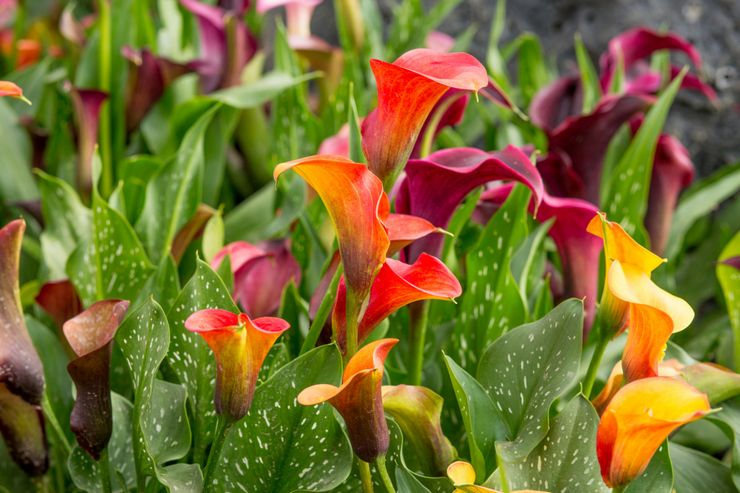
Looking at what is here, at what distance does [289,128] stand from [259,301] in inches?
10.8

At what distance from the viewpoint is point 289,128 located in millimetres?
860

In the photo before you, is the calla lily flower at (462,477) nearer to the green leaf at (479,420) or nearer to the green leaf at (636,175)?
the green leaf at (479,420)

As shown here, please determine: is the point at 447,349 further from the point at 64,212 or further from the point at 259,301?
the point at 64,212

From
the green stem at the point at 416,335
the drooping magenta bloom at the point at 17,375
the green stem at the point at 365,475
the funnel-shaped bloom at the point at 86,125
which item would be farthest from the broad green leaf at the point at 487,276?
the funnel-shaped bloom at the point at 86,125

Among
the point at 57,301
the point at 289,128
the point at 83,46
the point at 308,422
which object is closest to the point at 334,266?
the point at 308,422

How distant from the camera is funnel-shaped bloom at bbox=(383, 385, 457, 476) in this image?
1.57 feet

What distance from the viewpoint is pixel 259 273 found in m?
0.63

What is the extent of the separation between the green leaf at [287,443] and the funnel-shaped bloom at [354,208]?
0.25ft

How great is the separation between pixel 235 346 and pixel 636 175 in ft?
1.38

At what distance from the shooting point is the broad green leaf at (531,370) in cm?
48

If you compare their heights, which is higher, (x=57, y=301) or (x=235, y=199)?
(x=57, y=301)

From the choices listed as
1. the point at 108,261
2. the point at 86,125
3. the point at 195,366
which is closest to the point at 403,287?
the point at 195,366

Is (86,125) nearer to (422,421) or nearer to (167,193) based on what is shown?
(167,193)

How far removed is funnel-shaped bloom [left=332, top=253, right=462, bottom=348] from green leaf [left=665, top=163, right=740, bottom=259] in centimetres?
47
